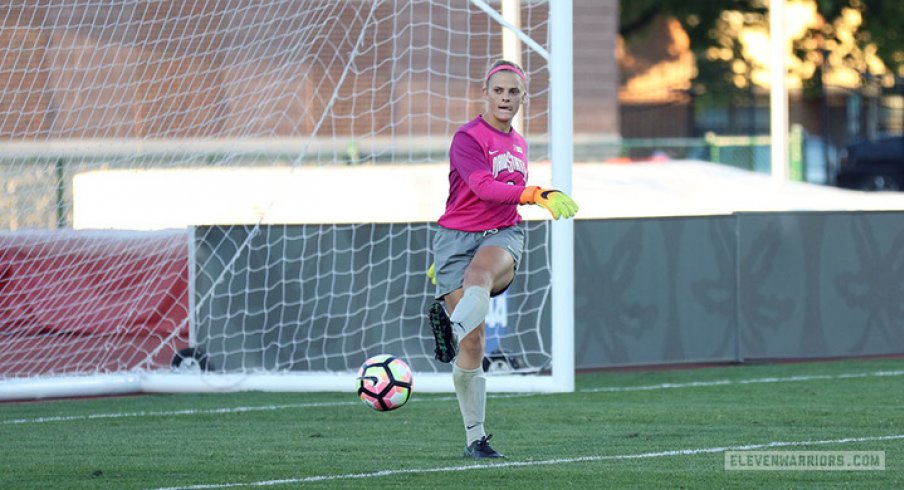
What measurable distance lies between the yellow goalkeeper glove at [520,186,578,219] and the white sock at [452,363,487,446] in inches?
36.6

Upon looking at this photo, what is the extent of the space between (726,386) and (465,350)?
4.05 metres

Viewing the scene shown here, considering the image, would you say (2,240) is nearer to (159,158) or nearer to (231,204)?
(159,158)

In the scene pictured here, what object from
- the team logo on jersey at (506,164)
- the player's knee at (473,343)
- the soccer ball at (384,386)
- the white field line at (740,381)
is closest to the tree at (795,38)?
the white field line at (740,381)

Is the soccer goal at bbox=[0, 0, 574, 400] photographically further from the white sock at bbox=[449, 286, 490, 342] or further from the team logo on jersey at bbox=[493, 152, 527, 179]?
the white sock at bbox=[449, 286, 490, 342]

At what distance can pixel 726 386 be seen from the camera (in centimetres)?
1114

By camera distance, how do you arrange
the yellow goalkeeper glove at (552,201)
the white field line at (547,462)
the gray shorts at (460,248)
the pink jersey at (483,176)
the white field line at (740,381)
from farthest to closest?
the white field line at (740,381)
the gray shorts at (460,248)
the pink jersey at (483,176)
the yellow goalkeeper glove at (552,201)
the white field line at (547,462)

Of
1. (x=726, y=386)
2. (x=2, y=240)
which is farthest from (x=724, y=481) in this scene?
(x=2, y=240)

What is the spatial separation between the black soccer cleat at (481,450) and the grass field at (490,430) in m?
0.09

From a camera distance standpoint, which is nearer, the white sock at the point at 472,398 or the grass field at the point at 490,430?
the grass field at the point at 490,430

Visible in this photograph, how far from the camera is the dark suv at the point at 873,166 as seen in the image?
3025cm

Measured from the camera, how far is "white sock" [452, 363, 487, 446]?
763cm

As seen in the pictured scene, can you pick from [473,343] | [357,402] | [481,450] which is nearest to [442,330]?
[473,343]

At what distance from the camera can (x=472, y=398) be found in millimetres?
7633

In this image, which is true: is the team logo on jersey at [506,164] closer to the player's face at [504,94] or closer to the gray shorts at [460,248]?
the player's face at [504,94]
